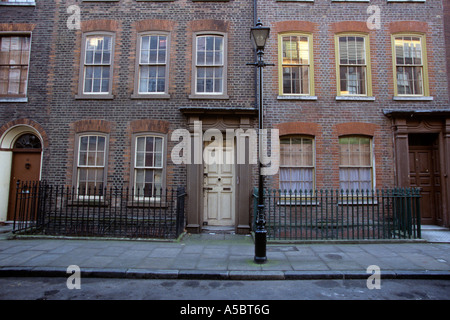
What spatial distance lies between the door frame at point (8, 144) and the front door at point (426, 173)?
12.5 m

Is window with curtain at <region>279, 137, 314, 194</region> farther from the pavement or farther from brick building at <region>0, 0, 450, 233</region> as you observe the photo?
the pavement

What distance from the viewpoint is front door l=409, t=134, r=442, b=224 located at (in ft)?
30.4

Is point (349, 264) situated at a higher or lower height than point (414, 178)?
lower

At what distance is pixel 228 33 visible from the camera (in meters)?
9.52

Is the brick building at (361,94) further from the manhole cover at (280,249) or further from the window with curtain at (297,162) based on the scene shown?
the manhole cover at (280,249)

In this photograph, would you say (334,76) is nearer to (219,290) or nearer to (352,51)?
(352,51)

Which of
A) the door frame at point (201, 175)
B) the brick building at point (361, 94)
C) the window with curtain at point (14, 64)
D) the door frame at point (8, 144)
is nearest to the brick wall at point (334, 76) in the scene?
the brick building at point (361, 94)

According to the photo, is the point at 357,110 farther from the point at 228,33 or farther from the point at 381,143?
the point at 228,33

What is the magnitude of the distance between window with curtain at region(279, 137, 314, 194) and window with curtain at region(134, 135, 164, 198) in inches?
160

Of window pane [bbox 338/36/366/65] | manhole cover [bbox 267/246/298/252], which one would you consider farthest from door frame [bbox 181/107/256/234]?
window pane [bbox 338/36/366/65]
